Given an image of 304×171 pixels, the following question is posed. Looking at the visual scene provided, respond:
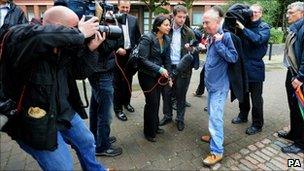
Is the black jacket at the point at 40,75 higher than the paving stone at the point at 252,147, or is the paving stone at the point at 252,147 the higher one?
the black jacket at the point at 40,75

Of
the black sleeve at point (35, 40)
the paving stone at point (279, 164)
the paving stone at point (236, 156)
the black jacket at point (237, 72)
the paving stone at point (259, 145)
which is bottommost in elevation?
the paving stone at point (279, 164)

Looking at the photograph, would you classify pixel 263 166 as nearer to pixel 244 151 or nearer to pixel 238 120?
pixel 244 151

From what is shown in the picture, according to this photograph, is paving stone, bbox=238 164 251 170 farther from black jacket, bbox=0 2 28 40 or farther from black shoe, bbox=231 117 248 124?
black jacket, bbox=0 2 28 40

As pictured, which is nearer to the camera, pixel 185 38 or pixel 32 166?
pixel 32 166

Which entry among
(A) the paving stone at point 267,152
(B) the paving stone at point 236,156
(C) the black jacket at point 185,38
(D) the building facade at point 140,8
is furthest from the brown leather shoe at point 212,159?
(D) the building facade at point 140,8

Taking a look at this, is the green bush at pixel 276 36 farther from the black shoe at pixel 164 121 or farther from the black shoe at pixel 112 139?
the black shoe at pixel 112 139

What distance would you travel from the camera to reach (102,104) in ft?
12.9

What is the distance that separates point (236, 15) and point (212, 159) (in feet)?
6.86

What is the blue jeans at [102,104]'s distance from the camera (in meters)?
3.88

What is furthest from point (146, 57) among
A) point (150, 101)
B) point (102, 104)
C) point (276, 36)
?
point (276, 36)

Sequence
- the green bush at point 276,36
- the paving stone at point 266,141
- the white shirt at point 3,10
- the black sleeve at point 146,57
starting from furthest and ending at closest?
the green bush at point 276,36, the white shirt at point 3,10, the paving stone at point 266,141, the black sleeve at point 146,57

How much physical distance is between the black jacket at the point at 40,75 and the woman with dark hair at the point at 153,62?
1865 mm

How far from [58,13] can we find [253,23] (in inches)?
129

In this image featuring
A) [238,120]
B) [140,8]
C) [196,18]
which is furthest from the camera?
[196,18]
